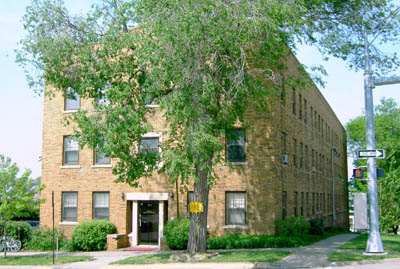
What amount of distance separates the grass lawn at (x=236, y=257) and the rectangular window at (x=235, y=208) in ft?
11.8

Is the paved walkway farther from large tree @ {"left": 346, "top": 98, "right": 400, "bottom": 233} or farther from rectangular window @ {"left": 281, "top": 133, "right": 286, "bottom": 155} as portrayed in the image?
large tree @ {"left": 346, "top": 98, "right": 400, "bottom": 233}

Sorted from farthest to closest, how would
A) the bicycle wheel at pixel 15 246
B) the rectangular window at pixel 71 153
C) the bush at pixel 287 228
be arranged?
the rectangular window at pixel 71 153 → the bicycle wheel at pixel 15 246 → the bush at pixel 287 228

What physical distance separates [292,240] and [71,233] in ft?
35.9

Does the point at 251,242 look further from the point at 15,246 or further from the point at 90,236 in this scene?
the point at 15,246

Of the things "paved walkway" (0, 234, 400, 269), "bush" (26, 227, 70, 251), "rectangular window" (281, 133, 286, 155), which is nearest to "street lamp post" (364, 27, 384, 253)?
"paved walkway" (0, 234, 400, 269)

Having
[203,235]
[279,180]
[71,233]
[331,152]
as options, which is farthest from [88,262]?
[331,152]

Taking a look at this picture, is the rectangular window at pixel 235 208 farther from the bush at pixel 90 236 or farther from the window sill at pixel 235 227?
the bush at pixel 90 236

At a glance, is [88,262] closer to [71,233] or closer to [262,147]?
[71,233]

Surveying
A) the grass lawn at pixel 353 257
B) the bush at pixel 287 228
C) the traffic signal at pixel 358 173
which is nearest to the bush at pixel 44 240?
the bush at pixel 287 228

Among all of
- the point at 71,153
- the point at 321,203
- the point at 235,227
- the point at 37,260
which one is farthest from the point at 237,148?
the point at 321,203

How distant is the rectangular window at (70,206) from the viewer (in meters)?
25.2

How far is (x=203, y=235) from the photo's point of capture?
59.3ft

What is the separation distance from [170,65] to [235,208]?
9.47 metres

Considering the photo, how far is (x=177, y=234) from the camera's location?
21.5 metres
